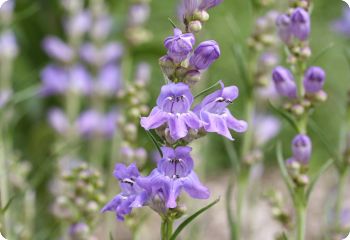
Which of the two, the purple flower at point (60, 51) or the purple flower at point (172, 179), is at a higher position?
the purple flower at point (60, 51)

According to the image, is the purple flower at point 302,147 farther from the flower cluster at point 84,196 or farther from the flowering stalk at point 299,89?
the flower cluster at point 84,196

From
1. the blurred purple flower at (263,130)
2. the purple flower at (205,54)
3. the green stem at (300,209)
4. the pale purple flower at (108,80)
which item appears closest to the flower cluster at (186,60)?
the purple flower at (205,54)

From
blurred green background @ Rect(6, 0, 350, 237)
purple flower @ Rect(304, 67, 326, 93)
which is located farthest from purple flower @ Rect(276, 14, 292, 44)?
blurred green background @ Rect(6, 0, 350, 237)

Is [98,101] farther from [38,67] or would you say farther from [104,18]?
[38,67]

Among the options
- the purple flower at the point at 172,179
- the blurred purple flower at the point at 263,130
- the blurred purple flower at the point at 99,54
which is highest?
the blurred purple flower at the point at 99,54

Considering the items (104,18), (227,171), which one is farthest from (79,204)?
(227,171)

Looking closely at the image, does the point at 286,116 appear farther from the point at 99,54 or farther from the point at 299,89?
the point at 99,54

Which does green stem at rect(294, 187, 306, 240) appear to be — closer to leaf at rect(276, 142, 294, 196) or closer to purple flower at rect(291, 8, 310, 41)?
leaf at rect(276, 142, 294, 196)

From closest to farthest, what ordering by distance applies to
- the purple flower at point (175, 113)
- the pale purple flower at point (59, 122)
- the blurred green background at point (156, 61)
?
the purple flower at point (175, 113) < the pale purple flower at point (59, 122) < the blurred green background at point (156, 61)

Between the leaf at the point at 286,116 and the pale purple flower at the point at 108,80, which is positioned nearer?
the leaf at the point at 286,116

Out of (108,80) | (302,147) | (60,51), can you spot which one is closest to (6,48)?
(60,51)
